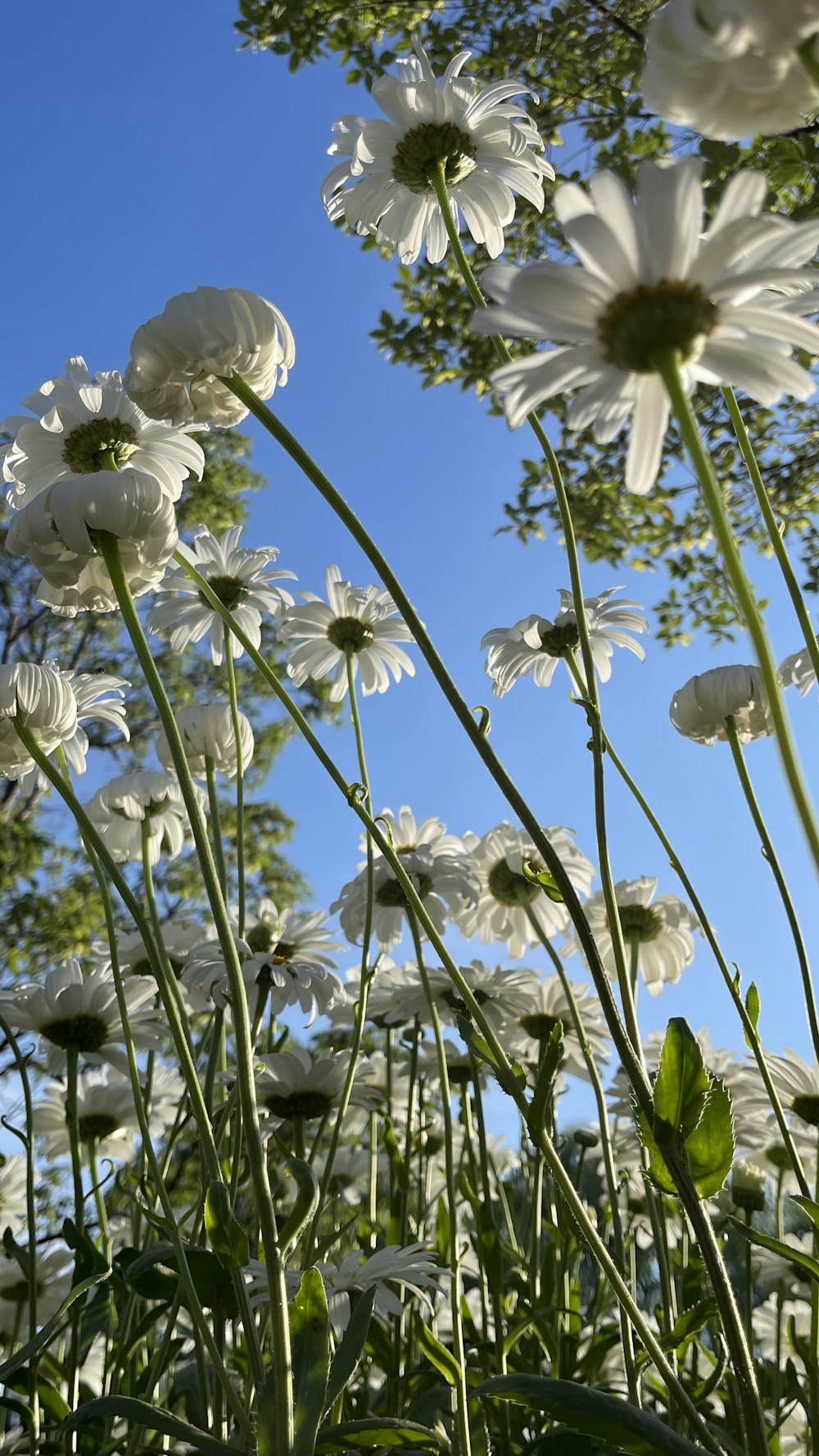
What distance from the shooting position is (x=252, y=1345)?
645 millimetres

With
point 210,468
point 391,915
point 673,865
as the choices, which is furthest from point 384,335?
point 210,468

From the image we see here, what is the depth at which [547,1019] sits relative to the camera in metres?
1.67

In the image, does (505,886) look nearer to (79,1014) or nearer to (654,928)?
(654,928)

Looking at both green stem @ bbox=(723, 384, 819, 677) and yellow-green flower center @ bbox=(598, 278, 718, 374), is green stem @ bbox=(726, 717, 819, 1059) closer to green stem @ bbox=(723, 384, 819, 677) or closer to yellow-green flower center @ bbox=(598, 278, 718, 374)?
green stem @ bbox=(723, 384, 819, 677)

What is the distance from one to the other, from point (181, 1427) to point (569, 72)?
117 inches

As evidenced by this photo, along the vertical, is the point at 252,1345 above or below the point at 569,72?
below

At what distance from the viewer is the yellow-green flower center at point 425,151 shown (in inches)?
44.0

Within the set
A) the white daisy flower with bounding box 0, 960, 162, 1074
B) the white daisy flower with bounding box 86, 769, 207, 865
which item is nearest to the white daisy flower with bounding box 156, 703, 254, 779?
the white daisy flower with bounding box 86, 769, 207, 865

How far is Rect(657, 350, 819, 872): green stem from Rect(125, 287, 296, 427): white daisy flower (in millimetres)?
396

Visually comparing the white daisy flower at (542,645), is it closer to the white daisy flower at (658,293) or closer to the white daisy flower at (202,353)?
the white daisy flower at (202,353)

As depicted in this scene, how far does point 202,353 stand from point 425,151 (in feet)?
1.73

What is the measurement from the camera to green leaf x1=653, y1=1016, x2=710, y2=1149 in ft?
1.93

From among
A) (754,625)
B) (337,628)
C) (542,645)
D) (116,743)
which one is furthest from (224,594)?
(116,743)

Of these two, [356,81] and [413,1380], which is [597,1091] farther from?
[356,81]
